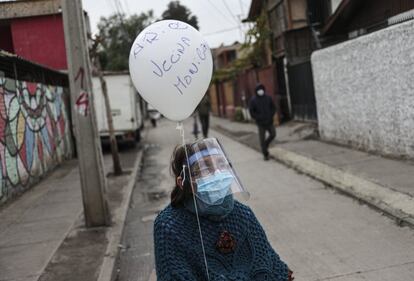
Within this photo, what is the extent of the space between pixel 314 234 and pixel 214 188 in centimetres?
435

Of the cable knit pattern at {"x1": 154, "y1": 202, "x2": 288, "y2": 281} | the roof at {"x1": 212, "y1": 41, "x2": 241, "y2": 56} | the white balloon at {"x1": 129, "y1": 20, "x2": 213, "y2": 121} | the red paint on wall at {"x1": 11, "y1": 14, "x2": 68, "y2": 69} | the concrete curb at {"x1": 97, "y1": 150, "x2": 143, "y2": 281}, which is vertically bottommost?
the concrete curb at {"x1": 97, "y1": 150, "x2": 143, "y2": 281}

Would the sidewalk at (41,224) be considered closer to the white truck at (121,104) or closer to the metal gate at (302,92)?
the white truck at (121,104)

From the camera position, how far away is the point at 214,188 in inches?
108

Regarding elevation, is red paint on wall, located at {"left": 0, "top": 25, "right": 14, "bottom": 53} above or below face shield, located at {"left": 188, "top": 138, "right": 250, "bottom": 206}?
above

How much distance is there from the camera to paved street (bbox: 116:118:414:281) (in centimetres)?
551

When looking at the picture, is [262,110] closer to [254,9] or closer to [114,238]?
[114,238]

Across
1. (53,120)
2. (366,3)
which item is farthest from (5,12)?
(366,3)

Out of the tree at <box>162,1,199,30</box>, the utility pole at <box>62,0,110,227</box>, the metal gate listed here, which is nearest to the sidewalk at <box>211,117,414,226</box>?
the metal gate

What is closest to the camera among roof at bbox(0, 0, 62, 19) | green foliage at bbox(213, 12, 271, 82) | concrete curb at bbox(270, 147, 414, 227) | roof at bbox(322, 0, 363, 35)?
concrete curb at bbox(270, 147, 414, 227)

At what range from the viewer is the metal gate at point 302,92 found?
18.7 meters

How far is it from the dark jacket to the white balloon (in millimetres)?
10182

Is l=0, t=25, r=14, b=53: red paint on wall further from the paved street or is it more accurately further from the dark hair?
the dark hair

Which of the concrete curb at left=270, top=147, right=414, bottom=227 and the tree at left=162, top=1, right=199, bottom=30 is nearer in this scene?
the concrete curb at left=270, top=147, right=414, bottom=227

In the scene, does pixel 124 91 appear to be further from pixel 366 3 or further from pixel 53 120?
pixel 366 3
